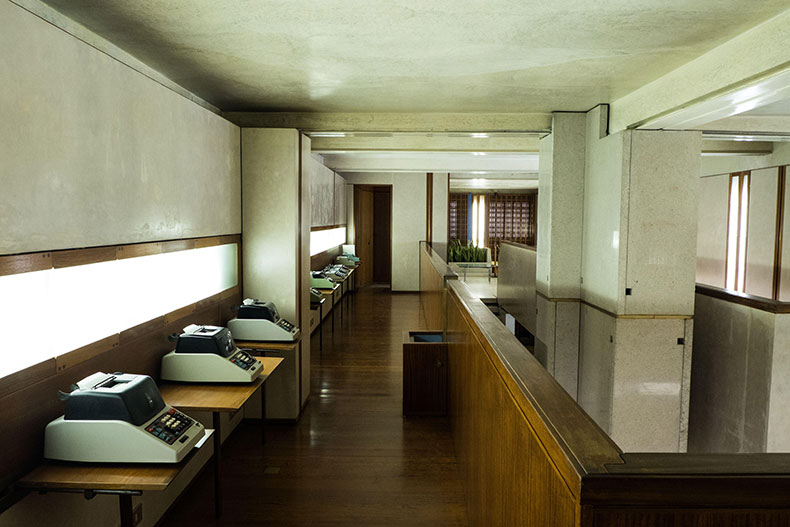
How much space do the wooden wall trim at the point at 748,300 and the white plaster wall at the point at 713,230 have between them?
3.10 m

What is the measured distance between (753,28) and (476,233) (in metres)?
13.5

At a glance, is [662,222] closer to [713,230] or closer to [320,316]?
[713,230]

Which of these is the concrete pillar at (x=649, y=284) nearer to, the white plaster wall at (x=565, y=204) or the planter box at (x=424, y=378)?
the white plaster wall at (x=565, y=204)

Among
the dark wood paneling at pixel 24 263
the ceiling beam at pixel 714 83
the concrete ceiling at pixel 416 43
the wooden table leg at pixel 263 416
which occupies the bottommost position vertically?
the wooden table leg at pixel 263 416

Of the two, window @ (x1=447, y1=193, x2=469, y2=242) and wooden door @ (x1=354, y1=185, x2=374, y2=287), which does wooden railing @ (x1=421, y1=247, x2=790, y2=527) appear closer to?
wooden door @ (x1=354, y1=185, x2=374, y2=287)

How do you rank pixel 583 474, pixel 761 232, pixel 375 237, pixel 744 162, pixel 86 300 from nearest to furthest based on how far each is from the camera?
1. pixel 583 474
2. pixel 86 300
3. pixel 761 232
4. pixel 744 162
5. pixel 375 237

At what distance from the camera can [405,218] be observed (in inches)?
433

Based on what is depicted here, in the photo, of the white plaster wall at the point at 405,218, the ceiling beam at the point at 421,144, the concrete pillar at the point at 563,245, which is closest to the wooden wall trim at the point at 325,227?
the ceiling beam at the point at 421,144

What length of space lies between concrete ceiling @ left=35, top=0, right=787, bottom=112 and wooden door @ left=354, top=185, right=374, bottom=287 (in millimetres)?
7336

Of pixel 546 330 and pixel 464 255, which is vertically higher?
pixel 464 255

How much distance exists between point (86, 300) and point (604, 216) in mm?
3629

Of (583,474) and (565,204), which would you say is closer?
(583,474)

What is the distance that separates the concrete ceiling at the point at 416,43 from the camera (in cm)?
222

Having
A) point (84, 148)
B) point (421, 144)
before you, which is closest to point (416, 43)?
point (84, 148)
